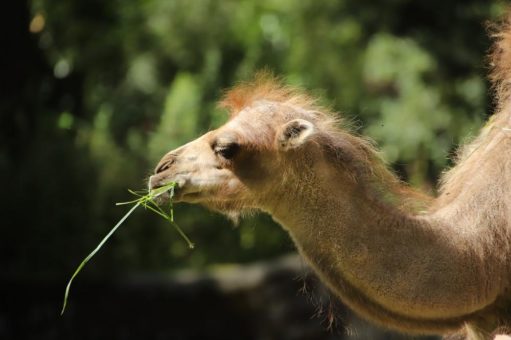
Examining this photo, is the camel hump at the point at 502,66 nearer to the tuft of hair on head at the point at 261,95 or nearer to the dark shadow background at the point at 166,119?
the tuft of hair on head at the point at 261,95

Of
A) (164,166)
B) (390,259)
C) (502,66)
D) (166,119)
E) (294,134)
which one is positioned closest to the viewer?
(390,259)

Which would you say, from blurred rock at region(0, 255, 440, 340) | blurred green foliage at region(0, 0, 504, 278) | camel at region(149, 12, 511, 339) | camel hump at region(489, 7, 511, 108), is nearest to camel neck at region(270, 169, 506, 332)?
camel at region(149, 12, 511, 339)

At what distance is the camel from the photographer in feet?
14.5

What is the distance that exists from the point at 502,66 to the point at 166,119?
7.78 meters

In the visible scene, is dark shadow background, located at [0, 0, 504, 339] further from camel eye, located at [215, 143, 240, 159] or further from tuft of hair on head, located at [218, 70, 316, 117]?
camel eye, located at [215, 143, 240, 159]

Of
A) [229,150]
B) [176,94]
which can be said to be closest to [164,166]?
[229,150]

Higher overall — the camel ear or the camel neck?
the camel ear

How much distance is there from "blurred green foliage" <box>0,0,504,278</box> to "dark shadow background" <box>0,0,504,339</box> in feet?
0.08

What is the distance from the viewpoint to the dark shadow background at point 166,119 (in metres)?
10.6

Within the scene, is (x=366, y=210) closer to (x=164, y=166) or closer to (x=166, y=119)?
(x=164, y=166)

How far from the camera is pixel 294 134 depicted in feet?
14.9

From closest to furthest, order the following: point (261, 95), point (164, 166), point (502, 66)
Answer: point (164, 166) < point (261, 95) < point (502, 66)

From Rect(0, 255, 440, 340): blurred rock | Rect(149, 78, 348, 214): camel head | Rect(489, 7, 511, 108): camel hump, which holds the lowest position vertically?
Rect(0, 255, 440, 340): blurred rock

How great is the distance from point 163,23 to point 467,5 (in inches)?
195
